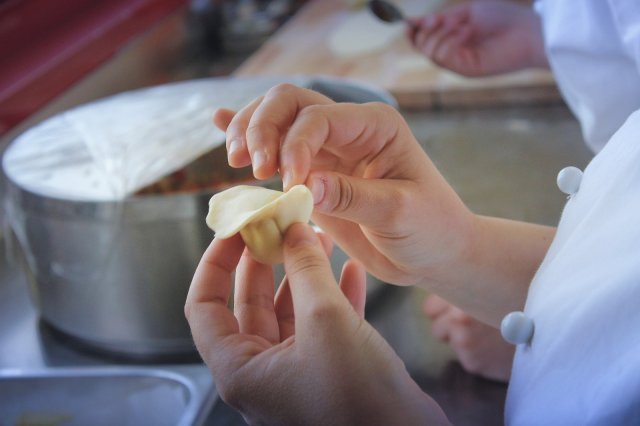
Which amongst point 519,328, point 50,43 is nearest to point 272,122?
point 519,328

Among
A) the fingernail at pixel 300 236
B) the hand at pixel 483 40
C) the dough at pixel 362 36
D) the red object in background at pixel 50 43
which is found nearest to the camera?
the fingernail at pixel 300 236

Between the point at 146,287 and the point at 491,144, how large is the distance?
67 cm

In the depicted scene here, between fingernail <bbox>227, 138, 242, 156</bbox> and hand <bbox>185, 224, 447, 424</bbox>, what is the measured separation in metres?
0.07

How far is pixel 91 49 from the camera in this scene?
163 cm

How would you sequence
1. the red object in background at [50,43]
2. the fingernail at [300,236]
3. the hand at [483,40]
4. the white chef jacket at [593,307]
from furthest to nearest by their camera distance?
the red object in background at [50,43] < the hand at [483,40] < the fingernail at [300,236] < the white chef jacket at [593,307]

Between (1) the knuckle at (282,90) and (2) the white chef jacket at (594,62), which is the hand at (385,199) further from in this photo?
(2) the white chef jacket at (594,62)

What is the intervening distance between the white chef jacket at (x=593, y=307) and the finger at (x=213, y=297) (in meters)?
0.22

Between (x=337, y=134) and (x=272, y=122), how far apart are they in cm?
6

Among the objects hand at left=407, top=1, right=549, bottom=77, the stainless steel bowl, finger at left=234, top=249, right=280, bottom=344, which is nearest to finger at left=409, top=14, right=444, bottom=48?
hand at left=407, top=1, right=549, bottom=77

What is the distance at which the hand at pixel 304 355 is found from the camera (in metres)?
0.47

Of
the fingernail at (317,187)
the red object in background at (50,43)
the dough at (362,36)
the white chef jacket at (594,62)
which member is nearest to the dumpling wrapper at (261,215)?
the fingernail at (317,187)

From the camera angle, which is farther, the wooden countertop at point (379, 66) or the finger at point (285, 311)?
the wooden countertop at point (379, 66)

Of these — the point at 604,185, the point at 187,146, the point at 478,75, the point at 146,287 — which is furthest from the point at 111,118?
the point at 604,185

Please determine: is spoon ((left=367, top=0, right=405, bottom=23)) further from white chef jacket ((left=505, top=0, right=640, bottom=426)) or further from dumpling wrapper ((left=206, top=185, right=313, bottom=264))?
dumpling wrapper ((left=206, top=185, right=313, bottom=264))
